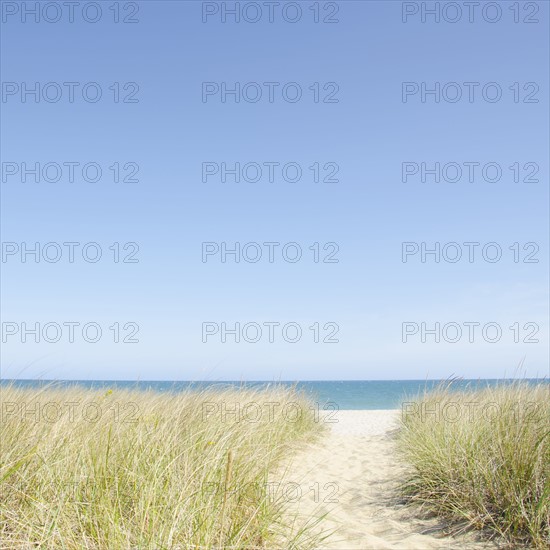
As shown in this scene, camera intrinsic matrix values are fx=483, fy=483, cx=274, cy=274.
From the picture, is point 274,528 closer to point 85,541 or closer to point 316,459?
point 85,541

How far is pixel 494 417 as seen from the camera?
14.1 feet

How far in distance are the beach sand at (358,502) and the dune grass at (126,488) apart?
1.44 feet

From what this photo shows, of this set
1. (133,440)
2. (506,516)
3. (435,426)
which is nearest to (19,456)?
(133,440)

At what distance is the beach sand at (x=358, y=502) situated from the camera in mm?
3508

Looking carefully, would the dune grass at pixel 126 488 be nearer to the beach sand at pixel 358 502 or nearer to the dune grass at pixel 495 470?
the beach sand at pixel 358 502

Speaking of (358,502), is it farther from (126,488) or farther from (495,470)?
(126,488)

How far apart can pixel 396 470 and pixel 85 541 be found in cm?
442

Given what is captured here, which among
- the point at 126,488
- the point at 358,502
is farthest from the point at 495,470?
the point at 126,488

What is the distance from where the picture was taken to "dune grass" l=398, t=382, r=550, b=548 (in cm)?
333

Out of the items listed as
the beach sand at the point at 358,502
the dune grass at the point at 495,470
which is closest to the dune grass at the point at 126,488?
the beach sand at the point at 358,502

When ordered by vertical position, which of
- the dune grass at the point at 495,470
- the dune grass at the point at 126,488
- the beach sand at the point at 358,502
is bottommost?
the beach sand at the point at 358,502

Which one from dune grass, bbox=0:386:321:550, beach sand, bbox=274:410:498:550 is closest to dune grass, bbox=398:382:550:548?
beach sand, bbox=274:410:498:550

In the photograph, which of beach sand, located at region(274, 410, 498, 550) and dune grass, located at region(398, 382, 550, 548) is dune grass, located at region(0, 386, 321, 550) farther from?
dune grass, located at region(398, 382, 550, 548)

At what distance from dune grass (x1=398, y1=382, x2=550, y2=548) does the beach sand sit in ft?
0.61
